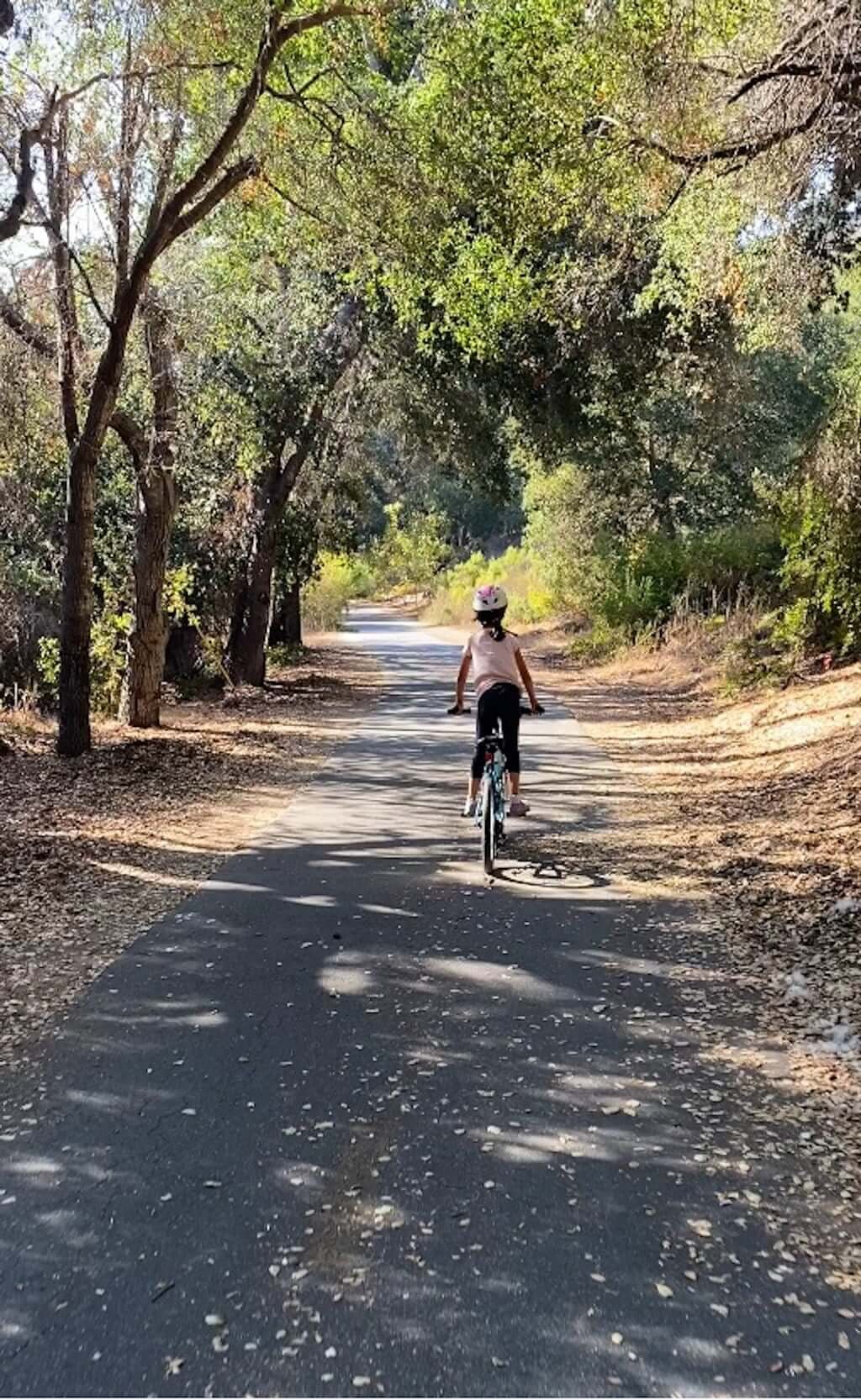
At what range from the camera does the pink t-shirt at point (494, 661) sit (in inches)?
330

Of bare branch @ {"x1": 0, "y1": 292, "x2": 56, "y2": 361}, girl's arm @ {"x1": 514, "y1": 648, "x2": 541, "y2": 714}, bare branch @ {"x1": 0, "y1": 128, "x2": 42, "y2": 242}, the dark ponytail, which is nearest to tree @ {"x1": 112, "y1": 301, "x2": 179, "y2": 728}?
bare branch @ {"x1": 0, "y1": 292, "x2": 56, "y2": 361}

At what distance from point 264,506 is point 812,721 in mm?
10312

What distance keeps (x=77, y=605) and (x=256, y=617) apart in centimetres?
780

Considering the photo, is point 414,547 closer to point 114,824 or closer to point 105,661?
point 105,661

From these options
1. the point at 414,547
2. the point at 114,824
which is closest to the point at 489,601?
the point at 114,824

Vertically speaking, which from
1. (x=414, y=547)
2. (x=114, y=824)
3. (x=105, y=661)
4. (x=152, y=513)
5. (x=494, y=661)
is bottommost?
(x=114, y=824)

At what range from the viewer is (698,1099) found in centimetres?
436

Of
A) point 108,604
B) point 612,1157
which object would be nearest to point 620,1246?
point 612,1157

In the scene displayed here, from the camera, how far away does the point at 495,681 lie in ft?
27.4

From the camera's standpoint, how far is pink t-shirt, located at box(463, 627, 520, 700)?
8375 mm

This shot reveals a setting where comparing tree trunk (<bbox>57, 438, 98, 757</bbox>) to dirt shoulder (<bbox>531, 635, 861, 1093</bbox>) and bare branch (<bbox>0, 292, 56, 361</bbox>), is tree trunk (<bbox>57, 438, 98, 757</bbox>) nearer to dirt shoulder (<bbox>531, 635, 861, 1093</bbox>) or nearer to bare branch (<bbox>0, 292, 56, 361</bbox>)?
bare branch (<bbox>0, 292, 56, 361</bbox>)

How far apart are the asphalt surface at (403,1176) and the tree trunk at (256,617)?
42.6 feet

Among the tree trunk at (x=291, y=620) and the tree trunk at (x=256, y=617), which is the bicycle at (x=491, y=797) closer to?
the tree trunk at (x=256, y=617)

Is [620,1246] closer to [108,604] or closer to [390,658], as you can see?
[108,604]
